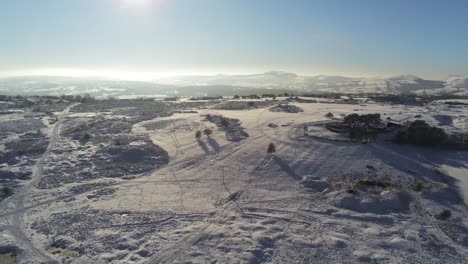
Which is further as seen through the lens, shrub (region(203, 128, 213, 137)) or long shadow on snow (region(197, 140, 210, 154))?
shrub (region(203, 128, 213, 137))

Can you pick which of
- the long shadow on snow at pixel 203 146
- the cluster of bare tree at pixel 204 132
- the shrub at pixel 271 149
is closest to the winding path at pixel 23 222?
the long shadow on snow at pixel 203 146

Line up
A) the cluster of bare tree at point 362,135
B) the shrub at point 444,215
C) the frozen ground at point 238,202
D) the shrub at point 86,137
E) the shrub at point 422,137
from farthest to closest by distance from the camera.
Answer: the shrub at point 86,137, the cluster of bare tree at point 362,135, the shrub at point 422,137, the shrub at point 444,215, the frozen ground at point 238,202

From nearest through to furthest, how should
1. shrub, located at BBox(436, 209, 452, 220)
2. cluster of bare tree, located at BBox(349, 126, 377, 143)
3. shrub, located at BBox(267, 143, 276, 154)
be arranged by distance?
shrub, located at BBox(436, 209, 452, 220) < shrub, located at BBox(267, 143, 276, 154) < cluster of bare tree, located at BBox(349, 126, 377, 143)

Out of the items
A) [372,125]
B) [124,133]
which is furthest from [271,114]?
[124,133]

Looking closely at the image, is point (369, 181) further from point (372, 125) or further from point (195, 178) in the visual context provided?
point (372, 125)

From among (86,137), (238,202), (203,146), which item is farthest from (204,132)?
(238,202)

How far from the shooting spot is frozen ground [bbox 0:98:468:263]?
10.1 meters

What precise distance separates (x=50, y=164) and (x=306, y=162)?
1512 cm

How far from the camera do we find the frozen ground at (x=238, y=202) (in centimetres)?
1009

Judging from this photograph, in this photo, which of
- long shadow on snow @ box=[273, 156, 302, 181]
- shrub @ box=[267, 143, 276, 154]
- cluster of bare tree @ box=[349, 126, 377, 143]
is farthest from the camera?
cluster of bare tree @ box=[349, 126, 377, 143]

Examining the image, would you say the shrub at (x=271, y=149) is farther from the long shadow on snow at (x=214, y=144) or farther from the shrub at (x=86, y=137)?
the shrub at (x=86, y=137)

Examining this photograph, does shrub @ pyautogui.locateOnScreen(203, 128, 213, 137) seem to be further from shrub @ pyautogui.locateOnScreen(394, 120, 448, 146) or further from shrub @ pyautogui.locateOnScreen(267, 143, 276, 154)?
shrub @ pyautogui.locateOnScreen(394, 120, 448, 146)

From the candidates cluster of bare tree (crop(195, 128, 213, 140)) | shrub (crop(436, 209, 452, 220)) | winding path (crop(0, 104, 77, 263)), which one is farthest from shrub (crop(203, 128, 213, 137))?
shrub (crop(436, 209, 452, 220))

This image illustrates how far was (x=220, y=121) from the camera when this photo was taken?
1139 inches
